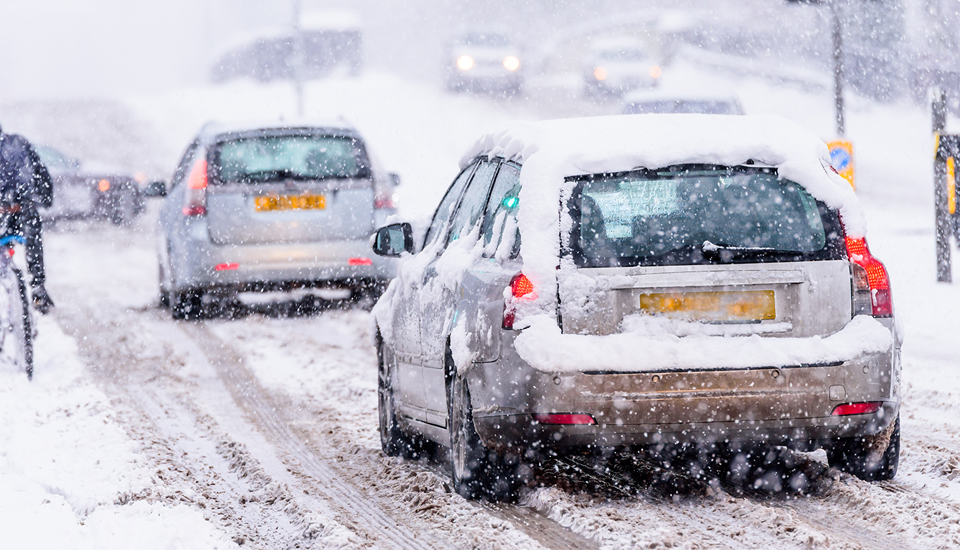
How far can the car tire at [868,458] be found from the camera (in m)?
5.12

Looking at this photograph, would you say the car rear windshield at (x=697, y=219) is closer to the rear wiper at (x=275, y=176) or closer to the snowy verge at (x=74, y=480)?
the snowy verge at (x=74, y=480)

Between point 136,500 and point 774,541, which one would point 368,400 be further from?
point 774,541

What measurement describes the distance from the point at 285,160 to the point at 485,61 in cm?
2669

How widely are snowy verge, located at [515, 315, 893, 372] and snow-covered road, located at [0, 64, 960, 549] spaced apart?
1.79 ft

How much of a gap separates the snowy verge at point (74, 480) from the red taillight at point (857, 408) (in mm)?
2239

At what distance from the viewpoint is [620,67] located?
35219 mm

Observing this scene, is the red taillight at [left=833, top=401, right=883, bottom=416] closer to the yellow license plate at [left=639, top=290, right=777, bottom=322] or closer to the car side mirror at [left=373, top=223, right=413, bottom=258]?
the yellow license plate at [left=639, top=290, right=777, bottom=322]

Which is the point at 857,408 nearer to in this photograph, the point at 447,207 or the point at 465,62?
the point at 447,207

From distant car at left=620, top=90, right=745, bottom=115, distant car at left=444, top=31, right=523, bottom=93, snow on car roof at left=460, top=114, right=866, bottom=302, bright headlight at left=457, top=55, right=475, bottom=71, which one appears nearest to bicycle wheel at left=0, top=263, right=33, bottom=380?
snow on car roof at left=460, top=114, right=866, bottom=302

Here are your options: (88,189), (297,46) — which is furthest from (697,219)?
(297,46)

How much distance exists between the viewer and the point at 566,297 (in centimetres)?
475

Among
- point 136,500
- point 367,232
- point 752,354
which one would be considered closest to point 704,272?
point 752,354

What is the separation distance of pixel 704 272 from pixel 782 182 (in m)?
0.55

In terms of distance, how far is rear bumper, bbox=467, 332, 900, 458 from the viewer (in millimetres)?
4711
